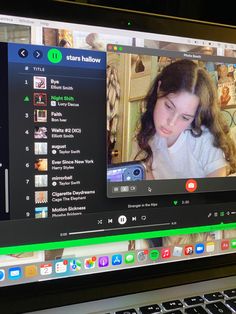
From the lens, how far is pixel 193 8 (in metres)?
0.77

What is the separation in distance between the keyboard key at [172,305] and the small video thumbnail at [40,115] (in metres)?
0.30

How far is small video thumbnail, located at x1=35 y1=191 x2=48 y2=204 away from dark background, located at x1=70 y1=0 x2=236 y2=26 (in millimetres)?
383

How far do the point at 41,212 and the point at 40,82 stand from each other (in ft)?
0.57

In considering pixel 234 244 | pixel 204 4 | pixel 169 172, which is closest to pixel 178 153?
pixel 169 172

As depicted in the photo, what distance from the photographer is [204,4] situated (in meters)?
0.78

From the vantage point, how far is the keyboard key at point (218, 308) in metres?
0.54

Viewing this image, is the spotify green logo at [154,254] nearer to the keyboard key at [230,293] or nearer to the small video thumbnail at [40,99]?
the keyboard key at [230,293]

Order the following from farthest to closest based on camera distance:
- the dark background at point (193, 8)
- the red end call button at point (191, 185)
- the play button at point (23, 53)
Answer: the dark background at point (193, 8), the red end call button at point (191, 185), the play button at point (23, 53)

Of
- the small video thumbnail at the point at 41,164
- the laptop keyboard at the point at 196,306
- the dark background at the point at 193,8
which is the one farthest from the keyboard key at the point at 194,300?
the dark background at the point at 193,8

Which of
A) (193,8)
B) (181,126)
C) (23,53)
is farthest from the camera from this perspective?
(193,8)

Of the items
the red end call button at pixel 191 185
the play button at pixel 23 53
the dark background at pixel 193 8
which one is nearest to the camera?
the play button at pixel 23 53

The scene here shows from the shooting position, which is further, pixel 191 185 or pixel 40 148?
pixel 191 185

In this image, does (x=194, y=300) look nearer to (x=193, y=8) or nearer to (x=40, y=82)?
(x=40, y=82)

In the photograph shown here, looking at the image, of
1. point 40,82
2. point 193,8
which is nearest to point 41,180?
point 40,82
